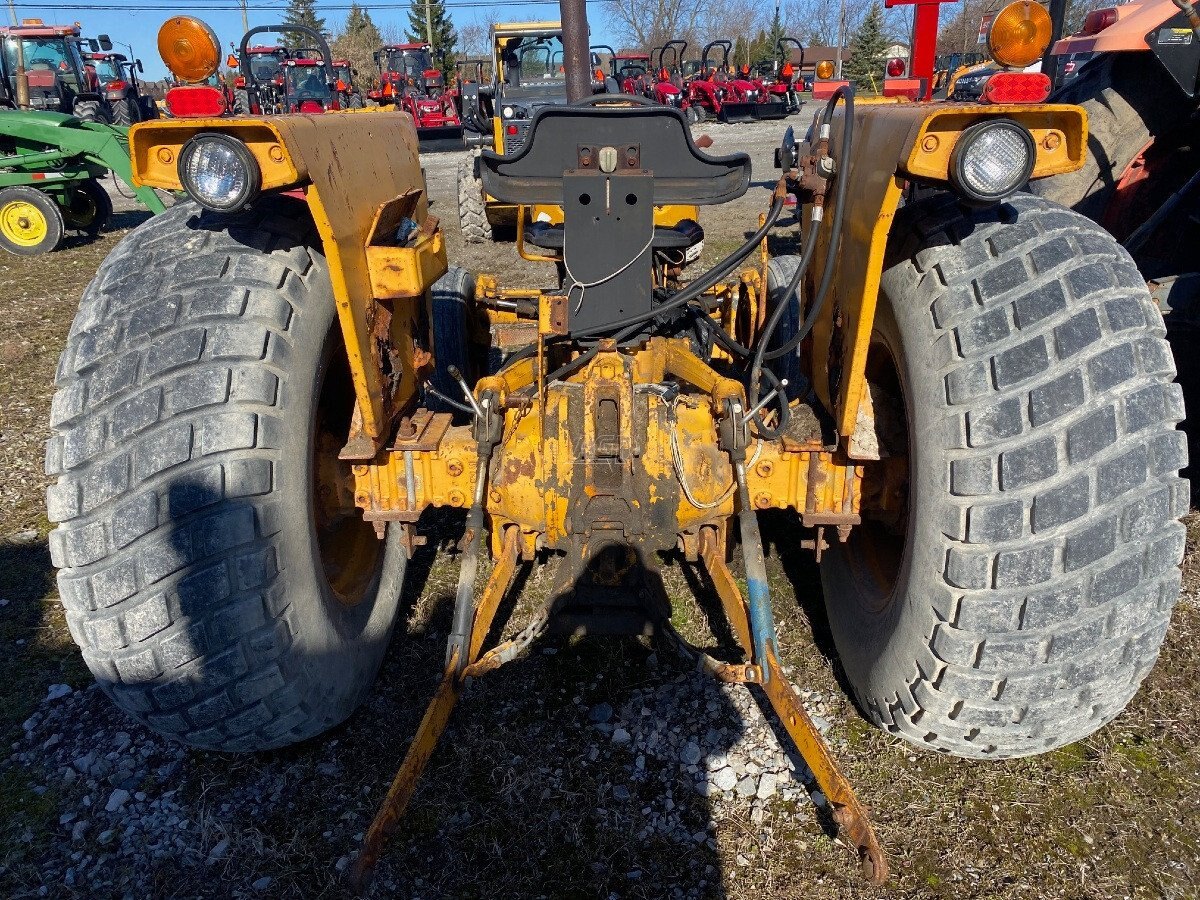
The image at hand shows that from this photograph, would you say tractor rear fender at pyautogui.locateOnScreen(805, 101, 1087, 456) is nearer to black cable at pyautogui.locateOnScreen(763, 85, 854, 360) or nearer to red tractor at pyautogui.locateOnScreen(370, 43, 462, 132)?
black cable at pyautogui.locateOnScreen(763, 85, 854, 360)

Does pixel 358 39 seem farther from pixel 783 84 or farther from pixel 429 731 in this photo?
pixel 429 731

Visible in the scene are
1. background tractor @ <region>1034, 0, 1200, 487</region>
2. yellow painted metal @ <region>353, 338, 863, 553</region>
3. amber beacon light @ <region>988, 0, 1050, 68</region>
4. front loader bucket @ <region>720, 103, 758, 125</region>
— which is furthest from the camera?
front loader bucket @ <region>720, 103, 758, 125</region>

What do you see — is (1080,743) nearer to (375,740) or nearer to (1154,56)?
(375,740)

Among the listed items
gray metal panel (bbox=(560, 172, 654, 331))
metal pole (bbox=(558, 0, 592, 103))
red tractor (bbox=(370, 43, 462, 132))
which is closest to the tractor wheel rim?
metal pole (bbox=(558, 0, 592, 103))

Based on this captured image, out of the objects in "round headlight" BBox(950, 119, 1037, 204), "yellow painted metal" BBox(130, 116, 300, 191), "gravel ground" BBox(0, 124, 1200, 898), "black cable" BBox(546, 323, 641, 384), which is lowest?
"gravel ground" BBox(0, 124, 1200, 898)

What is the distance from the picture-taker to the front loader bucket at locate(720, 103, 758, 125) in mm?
26625

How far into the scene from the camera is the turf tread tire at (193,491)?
2143 mm

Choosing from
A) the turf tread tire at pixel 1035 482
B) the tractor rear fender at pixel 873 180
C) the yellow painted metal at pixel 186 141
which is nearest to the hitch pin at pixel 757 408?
the tractor rear fender at pixel 873 180

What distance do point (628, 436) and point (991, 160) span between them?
1.18 metres

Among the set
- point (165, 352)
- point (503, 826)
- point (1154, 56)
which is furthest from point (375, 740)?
point (1154, 56)

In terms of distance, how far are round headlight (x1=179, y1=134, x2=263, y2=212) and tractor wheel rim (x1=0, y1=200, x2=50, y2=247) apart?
11.0 metres

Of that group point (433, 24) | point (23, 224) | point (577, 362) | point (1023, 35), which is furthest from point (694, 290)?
point (433, 24)

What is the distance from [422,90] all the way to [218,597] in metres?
28.5

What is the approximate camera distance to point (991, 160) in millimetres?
1918
